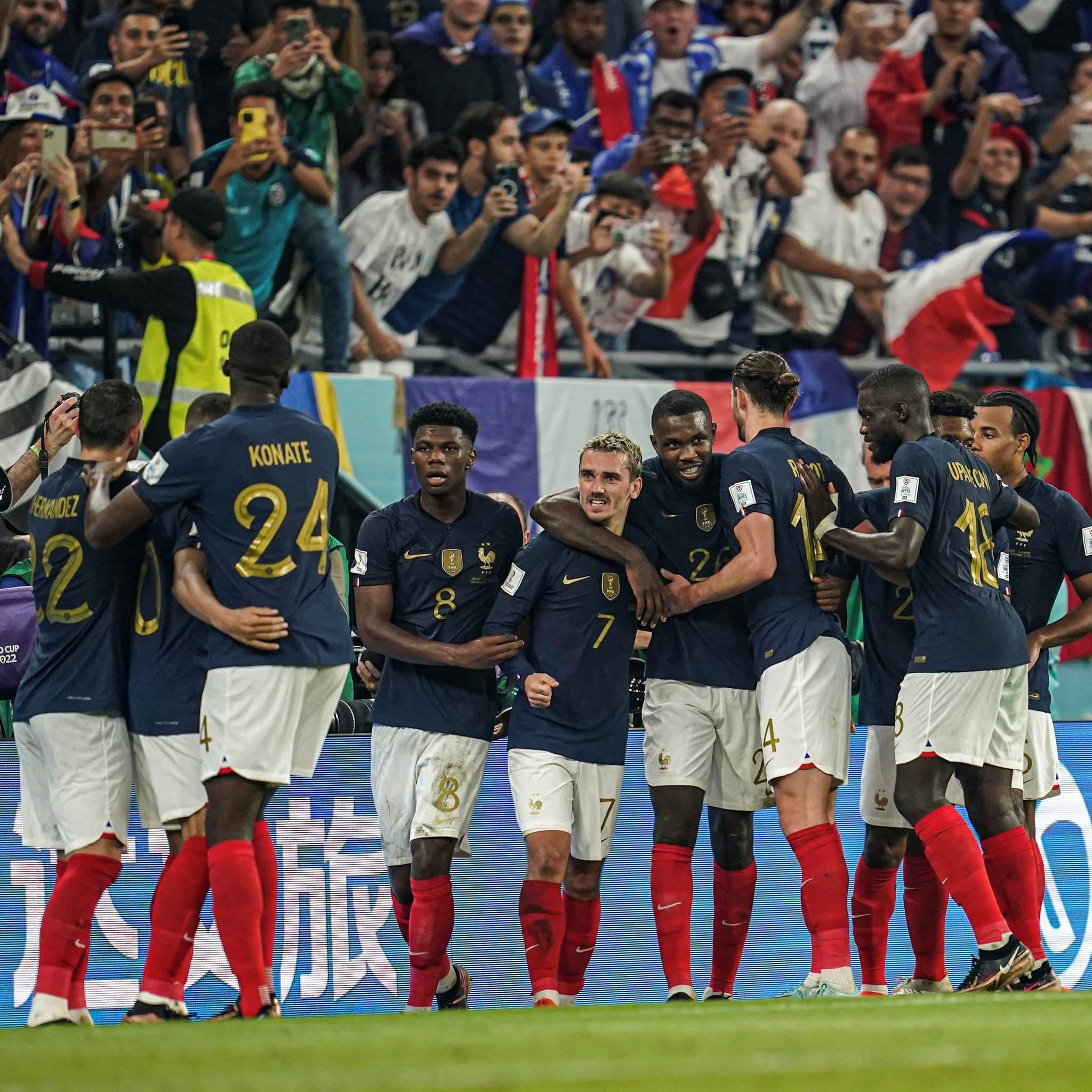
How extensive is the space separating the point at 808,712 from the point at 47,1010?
283 centimetres

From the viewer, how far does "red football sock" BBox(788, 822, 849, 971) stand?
18.7 ft

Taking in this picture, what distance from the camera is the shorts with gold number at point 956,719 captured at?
18.9 ft

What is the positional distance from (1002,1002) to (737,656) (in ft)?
5.62

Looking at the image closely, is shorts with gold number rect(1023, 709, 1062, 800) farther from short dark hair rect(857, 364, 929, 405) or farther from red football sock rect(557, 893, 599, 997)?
red football sock rect(557, 893, 599, 997)

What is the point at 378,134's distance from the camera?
1130 cm

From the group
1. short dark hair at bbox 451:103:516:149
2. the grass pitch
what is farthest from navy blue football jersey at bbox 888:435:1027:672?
short dark hair at bbox 451:103:516:149

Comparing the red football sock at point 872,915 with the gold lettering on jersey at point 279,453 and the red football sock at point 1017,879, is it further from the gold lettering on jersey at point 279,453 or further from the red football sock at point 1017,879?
the gold lettering on jersey at point 279,453

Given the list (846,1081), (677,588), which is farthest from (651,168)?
(846,1081)

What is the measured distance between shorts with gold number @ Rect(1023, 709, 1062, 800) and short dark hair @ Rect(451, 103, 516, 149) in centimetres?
627

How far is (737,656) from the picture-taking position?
20.1 feet

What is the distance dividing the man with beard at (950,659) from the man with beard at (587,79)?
22.2ft

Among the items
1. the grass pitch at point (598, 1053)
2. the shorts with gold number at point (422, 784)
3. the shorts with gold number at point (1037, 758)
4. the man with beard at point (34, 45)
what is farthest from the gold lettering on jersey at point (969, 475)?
the man with beard at point (34, 45)

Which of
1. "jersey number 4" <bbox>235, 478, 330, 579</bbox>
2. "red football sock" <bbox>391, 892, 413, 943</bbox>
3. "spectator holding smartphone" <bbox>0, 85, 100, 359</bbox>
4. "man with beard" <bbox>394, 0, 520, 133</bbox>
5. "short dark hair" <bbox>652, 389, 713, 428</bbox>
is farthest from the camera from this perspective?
"man with beard" <bbox>394, 0, 520, 133</bbox>

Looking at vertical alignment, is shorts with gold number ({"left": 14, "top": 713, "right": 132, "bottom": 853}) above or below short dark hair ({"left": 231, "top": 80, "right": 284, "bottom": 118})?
below
